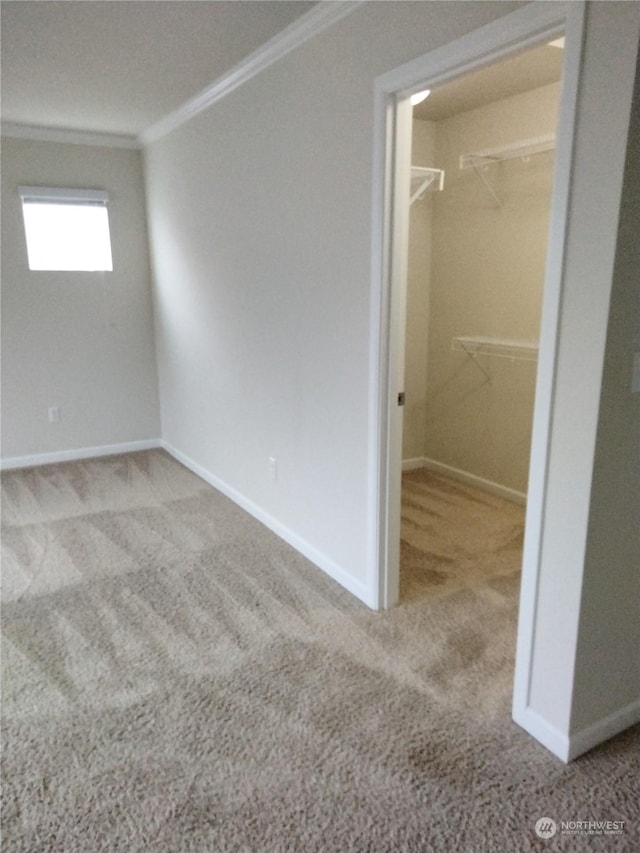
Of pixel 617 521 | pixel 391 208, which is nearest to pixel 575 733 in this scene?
pixel 617 521

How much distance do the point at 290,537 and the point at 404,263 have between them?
1624 millimetres

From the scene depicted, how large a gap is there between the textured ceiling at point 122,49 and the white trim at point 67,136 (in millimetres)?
369

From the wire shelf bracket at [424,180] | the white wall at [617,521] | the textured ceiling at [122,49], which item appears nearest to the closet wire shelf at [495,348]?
the wire shelf bracket at [424,180]

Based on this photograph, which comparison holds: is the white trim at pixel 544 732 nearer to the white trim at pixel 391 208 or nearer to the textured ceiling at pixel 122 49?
the white trim at pixel 391 208

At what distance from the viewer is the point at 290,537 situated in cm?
325

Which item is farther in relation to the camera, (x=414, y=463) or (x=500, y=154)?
(x=414, y=463)

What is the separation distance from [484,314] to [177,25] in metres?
2.40

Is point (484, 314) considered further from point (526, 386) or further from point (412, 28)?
point (412, 28)

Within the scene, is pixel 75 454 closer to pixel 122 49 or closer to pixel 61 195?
pixel 61 195

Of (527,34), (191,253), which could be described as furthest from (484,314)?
(527,34)

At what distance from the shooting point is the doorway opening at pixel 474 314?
3.23 m

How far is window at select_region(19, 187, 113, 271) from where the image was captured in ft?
14.2

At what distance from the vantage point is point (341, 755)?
72.2 inches

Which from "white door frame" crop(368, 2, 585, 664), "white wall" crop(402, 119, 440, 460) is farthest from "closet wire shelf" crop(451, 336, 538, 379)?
"white door frame" crop(368, 2, 585, 664)
